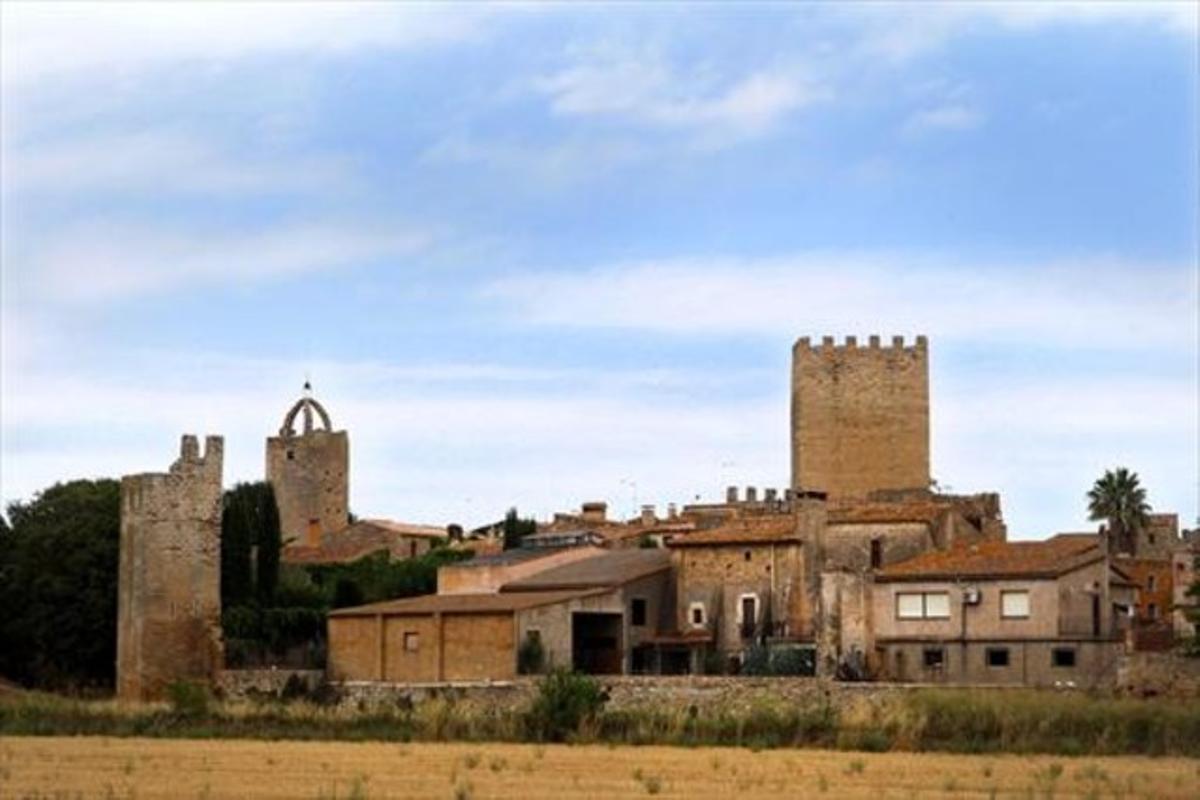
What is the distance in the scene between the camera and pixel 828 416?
8575 centimetres

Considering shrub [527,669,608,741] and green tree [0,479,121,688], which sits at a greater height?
green tree [0,479,121,688]

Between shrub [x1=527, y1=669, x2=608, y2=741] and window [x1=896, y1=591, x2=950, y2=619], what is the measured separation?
1674 cm

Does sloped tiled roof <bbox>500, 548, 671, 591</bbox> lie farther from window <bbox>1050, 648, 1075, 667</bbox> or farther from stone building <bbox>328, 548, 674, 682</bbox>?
window <bbox>1050, 648, 1075, 667</bbox>

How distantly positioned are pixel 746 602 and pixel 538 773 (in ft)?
105

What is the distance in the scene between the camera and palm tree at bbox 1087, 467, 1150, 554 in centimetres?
8506

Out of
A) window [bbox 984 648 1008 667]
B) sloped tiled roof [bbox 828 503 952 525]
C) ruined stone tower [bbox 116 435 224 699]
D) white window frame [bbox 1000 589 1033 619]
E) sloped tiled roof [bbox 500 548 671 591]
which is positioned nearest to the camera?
window [bbox 984 648 1008 667]

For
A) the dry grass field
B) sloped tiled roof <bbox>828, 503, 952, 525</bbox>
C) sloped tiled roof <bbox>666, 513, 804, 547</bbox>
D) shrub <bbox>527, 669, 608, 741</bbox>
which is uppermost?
sloped tiled roof <bbox>828, 503, 952, 525</bbox>

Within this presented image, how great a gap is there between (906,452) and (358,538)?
21.9 m

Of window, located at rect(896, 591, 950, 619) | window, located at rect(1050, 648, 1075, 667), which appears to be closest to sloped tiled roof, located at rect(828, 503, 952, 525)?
window, located at rect(896, 591, 950, 619)

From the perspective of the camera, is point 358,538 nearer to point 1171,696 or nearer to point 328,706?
point 328,706

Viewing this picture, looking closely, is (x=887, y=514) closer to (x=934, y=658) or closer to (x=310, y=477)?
(x=934, y=658)

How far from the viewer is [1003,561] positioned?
200 ft

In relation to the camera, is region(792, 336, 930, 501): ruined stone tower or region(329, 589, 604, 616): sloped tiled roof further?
region(792, 336, 930, 501): ruined stone tower

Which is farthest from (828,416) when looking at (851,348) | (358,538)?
(358,538)
